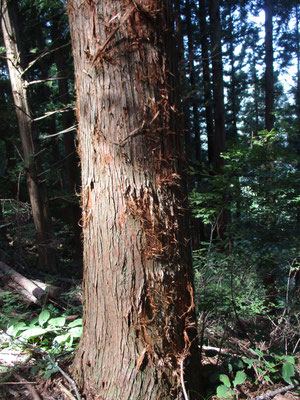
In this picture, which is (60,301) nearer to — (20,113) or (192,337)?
(192,337)

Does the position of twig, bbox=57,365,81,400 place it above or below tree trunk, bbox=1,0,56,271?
below

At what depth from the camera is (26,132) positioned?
21.8 ft

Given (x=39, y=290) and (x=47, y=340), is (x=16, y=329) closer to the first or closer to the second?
(x=47, y=340)

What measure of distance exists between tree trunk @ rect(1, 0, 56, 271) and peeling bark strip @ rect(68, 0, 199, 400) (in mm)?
5455

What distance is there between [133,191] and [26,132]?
5.97 metres

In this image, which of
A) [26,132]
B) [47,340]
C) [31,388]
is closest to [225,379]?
[31,388]

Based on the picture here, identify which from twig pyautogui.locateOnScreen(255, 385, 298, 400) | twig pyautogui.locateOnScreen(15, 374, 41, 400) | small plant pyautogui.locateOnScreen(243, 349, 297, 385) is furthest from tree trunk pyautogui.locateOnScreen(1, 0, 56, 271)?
twig pyautogui.locateOnScreen(255, 385, 298, 400)

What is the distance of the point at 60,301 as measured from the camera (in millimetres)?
3621

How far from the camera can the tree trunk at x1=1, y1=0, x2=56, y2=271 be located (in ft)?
20.6

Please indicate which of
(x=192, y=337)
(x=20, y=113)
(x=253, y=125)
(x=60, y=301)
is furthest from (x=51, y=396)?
(x=253, y=125)

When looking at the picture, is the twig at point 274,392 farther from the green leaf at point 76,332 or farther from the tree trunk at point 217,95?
the tree trunk at point 217,95

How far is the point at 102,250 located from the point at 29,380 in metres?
1.09

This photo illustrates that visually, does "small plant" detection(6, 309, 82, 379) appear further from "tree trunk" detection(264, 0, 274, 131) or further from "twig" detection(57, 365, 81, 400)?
"tree trunk" detection(264, 0, 274, 131)

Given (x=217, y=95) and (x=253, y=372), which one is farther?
(x=217, y=95)
